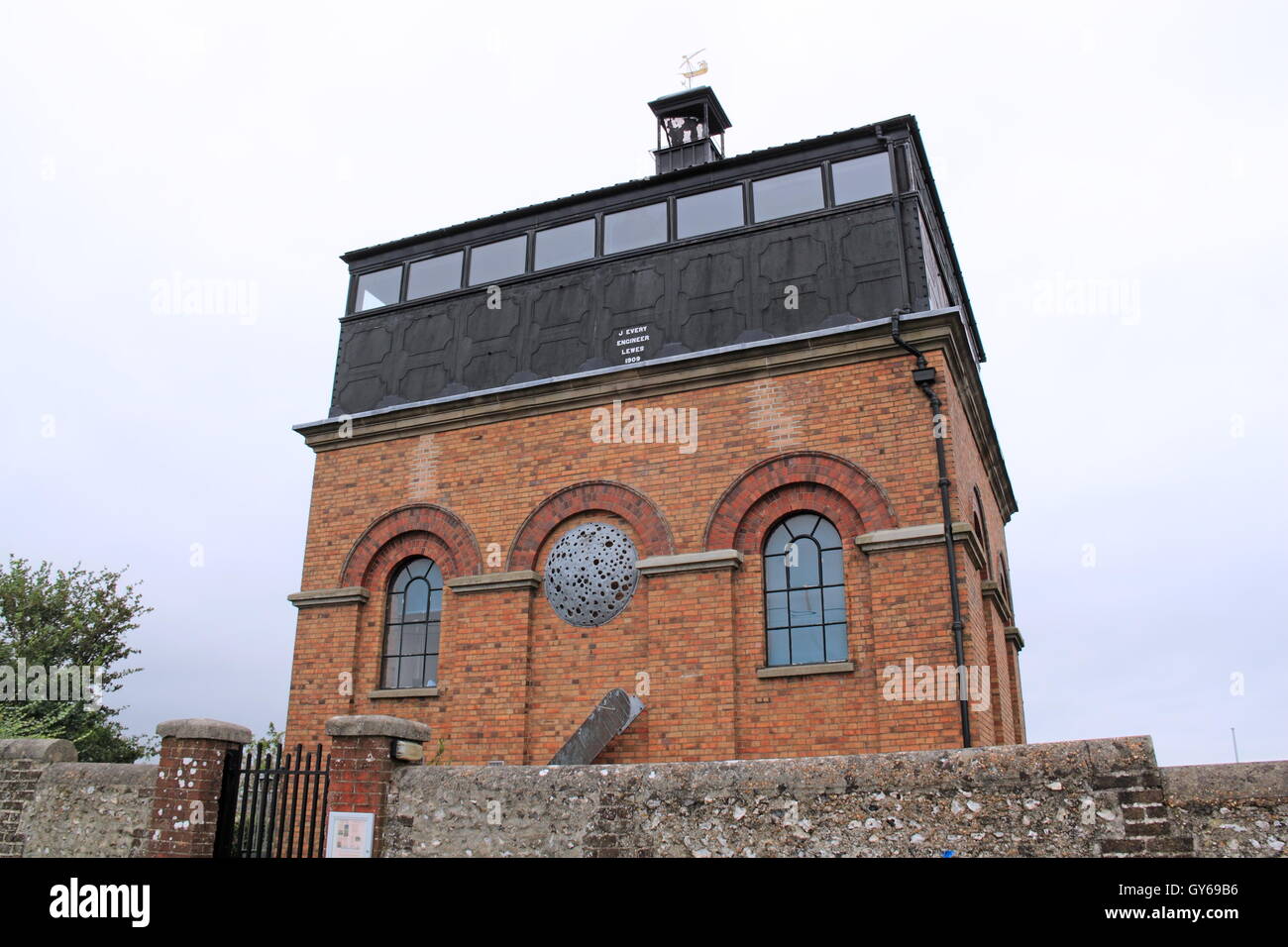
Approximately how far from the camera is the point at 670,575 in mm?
12016

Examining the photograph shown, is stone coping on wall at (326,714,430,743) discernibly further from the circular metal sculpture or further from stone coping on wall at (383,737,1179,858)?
the circular metal sculpture

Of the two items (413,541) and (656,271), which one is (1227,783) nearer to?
(656,271)

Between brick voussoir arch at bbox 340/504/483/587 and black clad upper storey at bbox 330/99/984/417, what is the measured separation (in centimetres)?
193

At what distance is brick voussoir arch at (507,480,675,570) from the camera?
12359 mm

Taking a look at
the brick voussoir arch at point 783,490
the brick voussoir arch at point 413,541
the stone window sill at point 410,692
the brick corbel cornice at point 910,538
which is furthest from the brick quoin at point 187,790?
the brick corbel cornice at point 910,538

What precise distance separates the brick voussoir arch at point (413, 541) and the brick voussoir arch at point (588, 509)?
801 mm

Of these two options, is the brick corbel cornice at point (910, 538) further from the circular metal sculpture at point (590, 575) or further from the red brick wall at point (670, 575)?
the circular metal sculpture at point (590, 575)

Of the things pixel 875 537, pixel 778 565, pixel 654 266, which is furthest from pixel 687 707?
pixel 654 266

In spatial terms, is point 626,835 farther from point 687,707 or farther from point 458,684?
point 458,684

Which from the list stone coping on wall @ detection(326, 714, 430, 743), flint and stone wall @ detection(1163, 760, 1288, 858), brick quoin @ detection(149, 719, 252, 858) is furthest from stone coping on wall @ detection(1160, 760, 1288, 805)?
brick quoin @ detection(149, 719, 252, 858)

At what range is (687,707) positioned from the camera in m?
11.4

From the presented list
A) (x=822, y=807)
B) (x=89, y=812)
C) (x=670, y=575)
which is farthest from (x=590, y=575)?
(x=822, y=807)

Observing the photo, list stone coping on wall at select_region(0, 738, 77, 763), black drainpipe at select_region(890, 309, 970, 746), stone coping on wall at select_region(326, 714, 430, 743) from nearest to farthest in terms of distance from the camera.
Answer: stone coping on wall at select_region(326, 714, 430, 743) < stone coping on wall at select_region(0, 738, 77, 763) < black drainpipe at select_region(890, 309, 970, 746)

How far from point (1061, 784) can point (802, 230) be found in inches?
357
